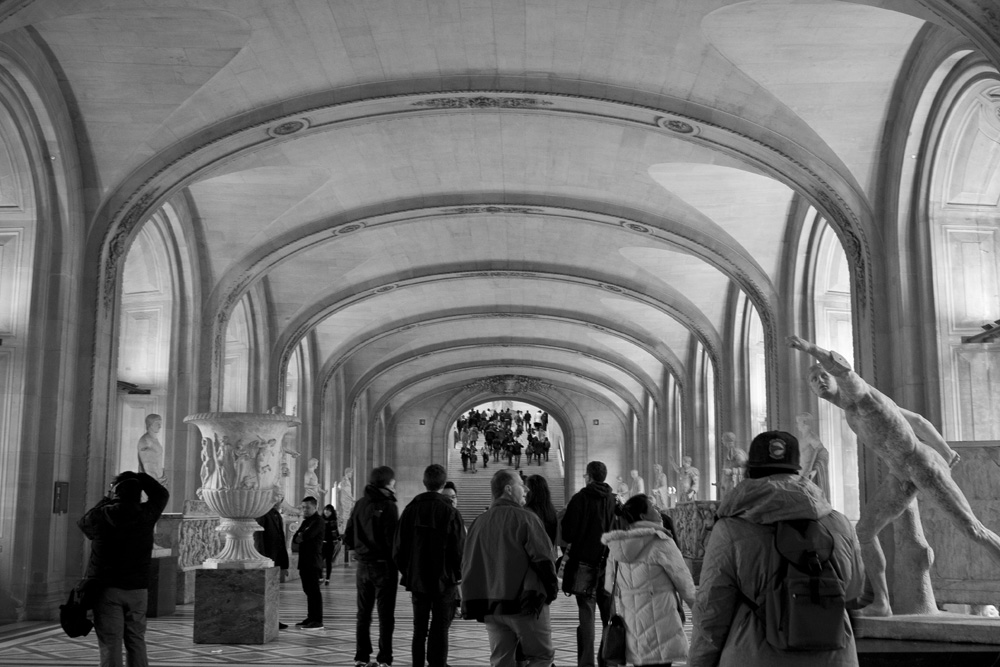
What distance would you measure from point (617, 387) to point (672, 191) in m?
17.8

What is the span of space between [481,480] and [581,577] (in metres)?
33.6

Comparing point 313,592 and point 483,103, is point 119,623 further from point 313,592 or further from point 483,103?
point 483,103

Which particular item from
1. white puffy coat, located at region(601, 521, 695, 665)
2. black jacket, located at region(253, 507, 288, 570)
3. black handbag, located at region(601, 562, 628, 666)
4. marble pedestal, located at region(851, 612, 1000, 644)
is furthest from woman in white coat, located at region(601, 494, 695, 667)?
black jacket, located at region(253, 507, 288, 570)

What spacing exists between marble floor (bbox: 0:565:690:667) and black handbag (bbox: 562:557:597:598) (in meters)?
1.00

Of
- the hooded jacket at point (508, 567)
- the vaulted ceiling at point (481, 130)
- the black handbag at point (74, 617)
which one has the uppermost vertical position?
the vaulted ceiling at point (481, 130)

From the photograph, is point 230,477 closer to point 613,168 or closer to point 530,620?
point 530,620

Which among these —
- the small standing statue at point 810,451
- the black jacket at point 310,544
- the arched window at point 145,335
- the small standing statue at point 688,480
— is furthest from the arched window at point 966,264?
the arched window at point 145,335

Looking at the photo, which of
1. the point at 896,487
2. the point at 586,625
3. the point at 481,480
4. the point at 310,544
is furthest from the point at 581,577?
the point at 481,480

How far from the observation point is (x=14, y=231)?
11469mm

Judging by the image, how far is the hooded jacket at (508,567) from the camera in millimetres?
5215

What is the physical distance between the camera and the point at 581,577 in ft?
22.3

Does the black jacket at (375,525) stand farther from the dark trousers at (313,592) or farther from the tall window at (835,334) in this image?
the tall window at (835,334)

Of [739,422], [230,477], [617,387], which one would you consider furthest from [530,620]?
[617,387]

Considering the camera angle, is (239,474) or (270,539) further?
(270,539)
